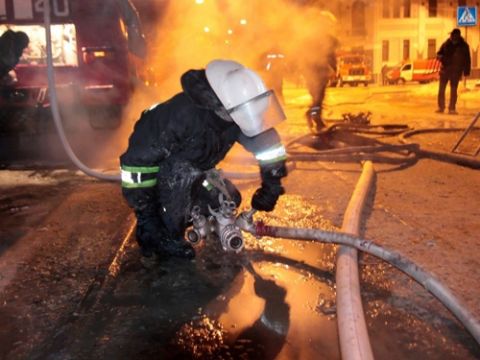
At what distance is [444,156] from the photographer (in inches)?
221

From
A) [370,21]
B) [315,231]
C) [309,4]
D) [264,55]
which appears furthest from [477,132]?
[370,21]

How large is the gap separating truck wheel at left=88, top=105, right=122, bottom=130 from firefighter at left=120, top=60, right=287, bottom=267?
370 cm

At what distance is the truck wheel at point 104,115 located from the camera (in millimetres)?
6671

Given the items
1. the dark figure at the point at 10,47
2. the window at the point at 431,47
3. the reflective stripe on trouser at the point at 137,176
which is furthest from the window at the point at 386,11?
the reflective stripe on trouser at the point at 137,176

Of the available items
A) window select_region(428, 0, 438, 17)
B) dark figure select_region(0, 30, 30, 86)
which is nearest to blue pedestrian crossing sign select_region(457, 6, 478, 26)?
dark figure select_region(0, 30, 30, 86)

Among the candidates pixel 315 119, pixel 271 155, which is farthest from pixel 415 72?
pixel 271 155

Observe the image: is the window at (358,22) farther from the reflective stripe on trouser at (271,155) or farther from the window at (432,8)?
the reflective stripe on trouser at (271,155)

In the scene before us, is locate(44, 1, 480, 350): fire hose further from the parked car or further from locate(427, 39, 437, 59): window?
locate(427, 39, 437, 59): window

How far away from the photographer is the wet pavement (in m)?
2.31

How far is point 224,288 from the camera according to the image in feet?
9.43

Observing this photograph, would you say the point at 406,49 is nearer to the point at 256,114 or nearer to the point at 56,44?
the point at 56,44

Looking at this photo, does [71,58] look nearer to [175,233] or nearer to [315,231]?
[175,233]

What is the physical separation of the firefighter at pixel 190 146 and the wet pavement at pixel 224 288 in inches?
9.8

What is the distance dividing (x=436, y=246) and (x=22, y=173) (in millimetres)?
4227
